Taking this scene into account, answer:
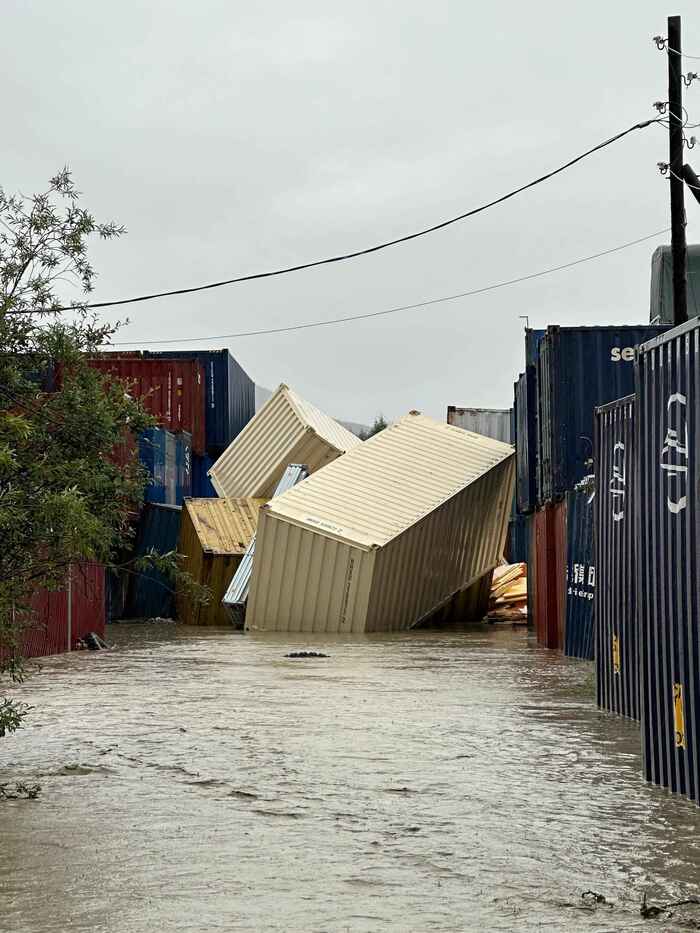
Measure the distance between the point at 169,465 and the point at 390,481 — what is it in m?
8.07

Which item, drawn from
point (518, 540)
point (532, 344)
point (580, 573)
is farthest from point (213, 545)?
point (580, 573)

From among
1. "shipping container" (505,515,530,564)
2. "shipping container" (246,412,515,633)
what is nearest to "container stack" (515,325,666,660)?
"shipping container" (246,412,515,633)

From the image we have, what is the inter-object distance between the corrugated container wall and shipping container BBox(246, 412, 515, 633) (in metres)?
16.9

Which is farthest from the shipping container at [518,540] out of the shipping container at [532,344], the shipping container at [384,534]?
the shipping container at [532,344]

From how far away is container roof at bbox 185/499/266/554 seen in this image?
104 ft

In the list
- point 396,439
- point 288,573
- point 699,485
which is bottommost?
point 699,485

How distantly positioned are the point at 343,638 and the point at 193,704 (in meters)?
11.7

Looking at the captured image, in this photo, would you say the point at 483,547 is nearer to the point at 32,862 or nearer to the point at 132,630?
the point at 132,630

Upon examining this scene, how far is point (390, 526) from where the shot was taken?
2672 centimetres

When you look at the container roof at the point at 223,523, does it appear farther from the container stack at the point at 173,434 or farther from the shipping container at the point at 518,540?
the shipping container at the point at 518,540

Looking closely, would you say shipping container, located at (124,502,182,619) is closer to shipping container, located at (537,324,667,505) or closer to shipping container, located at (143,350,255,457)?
shipping container, located at (143,350,255,457)

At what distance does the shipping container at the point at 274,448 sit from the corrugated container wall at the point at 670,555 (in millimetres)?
26110

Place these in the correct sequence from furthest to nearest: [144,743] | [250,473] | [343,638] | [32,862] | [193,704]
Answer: [250,473] → [343,638] → [193,704] → [144,743] → [32,862]

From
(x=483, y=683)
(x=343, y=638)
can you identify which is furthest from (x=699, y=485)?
(x=343, y=638)
